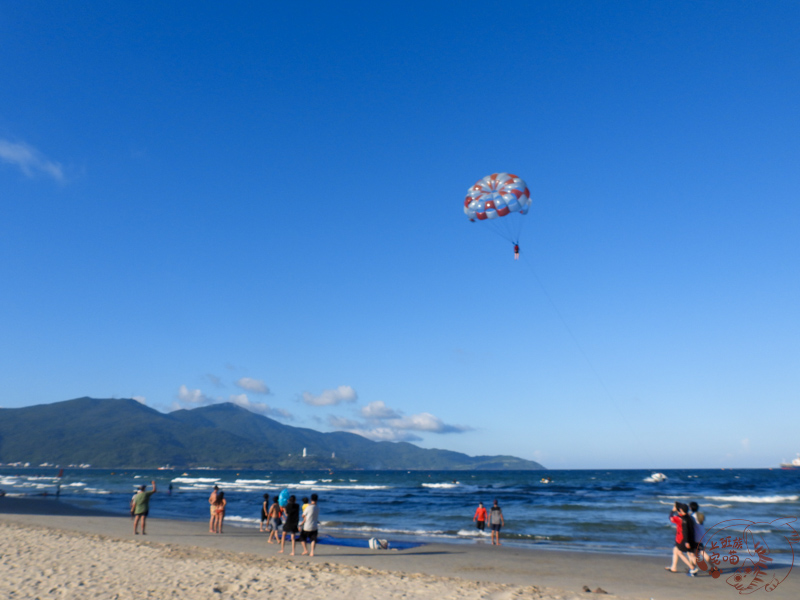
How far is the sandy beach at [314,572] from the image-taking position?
363 inches

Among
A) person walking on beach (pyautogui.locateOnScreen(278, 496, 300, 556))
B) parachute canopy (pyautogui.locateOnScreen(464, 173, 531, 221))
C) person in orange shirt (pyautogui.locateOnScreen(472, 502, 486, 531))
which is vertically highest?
parachute canopy (pyautogui.locateOnScreen(464, 173, 531, 221))

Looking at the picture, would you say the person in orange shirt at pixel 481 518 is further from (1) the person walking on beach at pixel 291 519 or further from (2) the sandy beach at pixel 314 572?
(1) the person walking on beach at pixel 291 519

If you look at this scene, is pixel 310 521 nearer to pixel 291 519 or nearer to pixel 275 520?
pixel 291 519

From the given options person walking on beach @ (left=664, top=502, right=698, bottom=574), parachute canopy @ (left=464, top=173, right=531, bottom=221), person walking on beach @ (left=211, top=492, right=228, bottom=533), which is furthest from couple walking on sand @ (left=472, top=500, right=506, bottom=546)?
parachute canopy @ (left=464, top=173, right=531, bottom=221)

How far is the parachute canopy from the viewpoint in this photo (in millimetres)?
21594

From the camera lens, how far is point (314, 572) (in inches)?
426

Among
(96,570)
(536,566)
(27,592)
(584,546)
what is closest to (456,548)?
(536,566)

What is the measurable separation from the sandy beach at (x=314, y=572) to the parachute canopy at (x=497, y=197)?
13.5m

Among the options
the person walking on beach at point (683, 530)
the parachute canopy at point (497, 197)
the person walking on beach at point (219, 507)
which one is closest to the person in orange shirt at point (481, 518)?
the person walking on beach at point (683, 530)

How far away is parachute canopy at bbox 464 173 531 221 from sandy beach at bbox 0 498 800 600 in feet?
44.3

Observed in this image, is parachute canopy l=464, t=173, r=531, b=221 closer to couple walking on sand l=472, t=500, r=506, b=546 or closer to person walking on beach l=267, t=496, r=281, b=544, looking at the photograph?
couple walking on sand l=472, t=500, r=506, b=546

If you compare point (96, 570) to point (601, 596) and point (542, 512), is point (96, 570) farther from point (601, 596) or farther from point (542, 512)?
point (542, 512)

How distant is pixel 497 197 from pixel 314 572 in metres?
16.5

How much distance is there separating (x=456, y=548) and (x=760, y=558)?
903 centimetres
